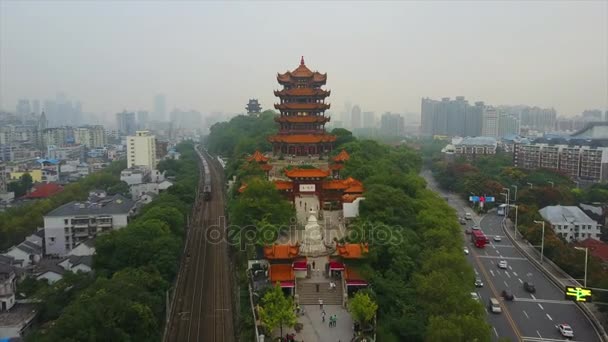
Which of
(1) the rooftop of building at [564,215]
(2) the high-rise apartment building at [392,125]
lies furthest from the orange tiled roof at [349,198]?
(2) the high-rise apartment building at [392,125]

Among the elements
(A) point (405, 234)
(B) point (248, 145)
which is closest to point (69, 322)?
(A) point (405, 234)

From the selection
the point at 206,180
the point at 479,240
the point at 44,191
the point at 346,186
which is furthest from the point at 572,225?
the point at 44,191

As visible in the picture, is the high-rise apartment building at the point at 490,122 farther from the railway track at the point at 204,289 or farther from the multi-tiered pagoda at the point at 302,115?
the railway track at the point at 204,289

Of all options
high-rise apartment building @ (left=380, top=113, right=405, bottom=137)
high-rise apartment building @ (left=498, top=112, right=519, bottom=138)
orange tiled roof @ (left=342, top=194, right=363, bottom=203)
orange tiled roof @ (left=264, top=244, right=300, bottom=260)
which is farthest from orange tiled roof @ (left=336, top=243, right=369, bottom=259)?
high-rise apartment building @ (left=380, top=113, right=405, bottom=137)

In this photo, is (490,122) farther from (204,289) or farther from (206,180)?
(204,289)

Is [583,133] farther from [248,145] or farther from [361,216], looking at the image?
[361,216]
